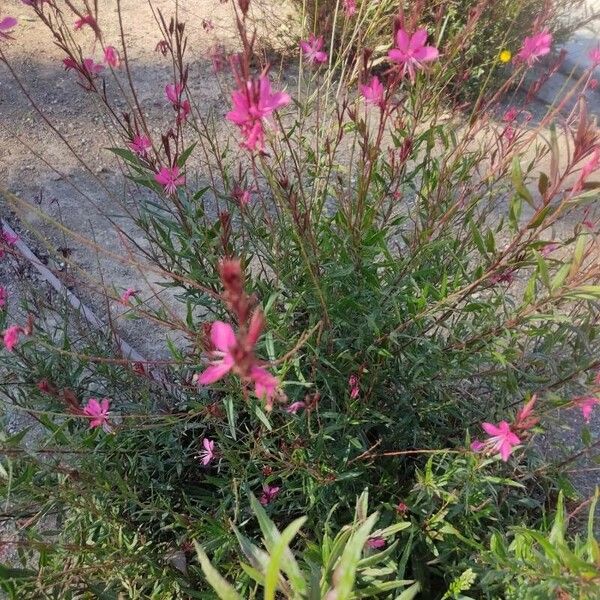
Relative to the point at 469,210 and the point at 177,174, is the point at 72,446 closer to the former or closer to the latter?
the point at 177,174

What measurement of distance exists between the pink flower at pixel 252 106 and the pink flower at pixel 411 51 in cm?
31

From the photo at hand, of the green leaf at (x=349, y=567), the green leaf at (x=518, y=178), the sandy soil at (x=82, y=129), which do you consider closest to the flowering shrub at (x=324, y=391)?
the green leaf at (x=518, y=178)

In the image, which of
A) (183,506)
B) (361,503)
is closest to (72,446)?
(183,506)

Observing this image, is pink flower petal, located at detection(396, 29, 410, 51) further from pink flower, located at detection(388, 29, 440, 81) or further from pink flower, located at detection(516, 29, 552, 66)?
pink flower, located at detection(516, 29, 552, 66)

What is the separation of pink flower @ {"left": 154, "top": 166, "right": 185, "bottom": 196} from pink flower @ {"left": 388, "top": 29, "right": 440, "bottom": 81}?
0.49 metres

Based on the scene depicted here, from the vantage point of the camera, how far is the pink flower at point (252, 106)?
70 cm

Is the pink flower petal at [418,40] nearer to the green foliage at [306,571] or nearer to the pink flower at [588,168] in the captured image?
the pink flower at [588,168]

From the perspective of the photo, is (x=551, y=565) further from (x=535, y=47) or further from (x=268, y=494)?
(x=535, y=47)

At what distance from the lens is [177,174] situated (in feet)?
3.87

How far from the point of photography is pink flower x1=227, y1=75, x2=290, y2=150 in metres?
0.70

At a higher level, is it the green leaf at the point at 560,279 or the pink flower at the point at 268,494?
the green leaf at the point at 560,279

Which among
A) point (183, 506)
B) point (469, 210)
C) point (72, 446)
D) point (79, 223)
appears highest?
point (469, 210)

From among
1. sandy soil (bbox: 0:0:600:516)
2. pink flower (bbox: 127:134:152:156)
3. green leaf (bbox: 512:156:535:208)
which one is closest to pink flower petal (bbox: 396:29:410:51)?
green leaf (bbox: 512:156:535:208)

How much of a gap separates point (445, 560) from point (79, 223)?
7.57 feet
